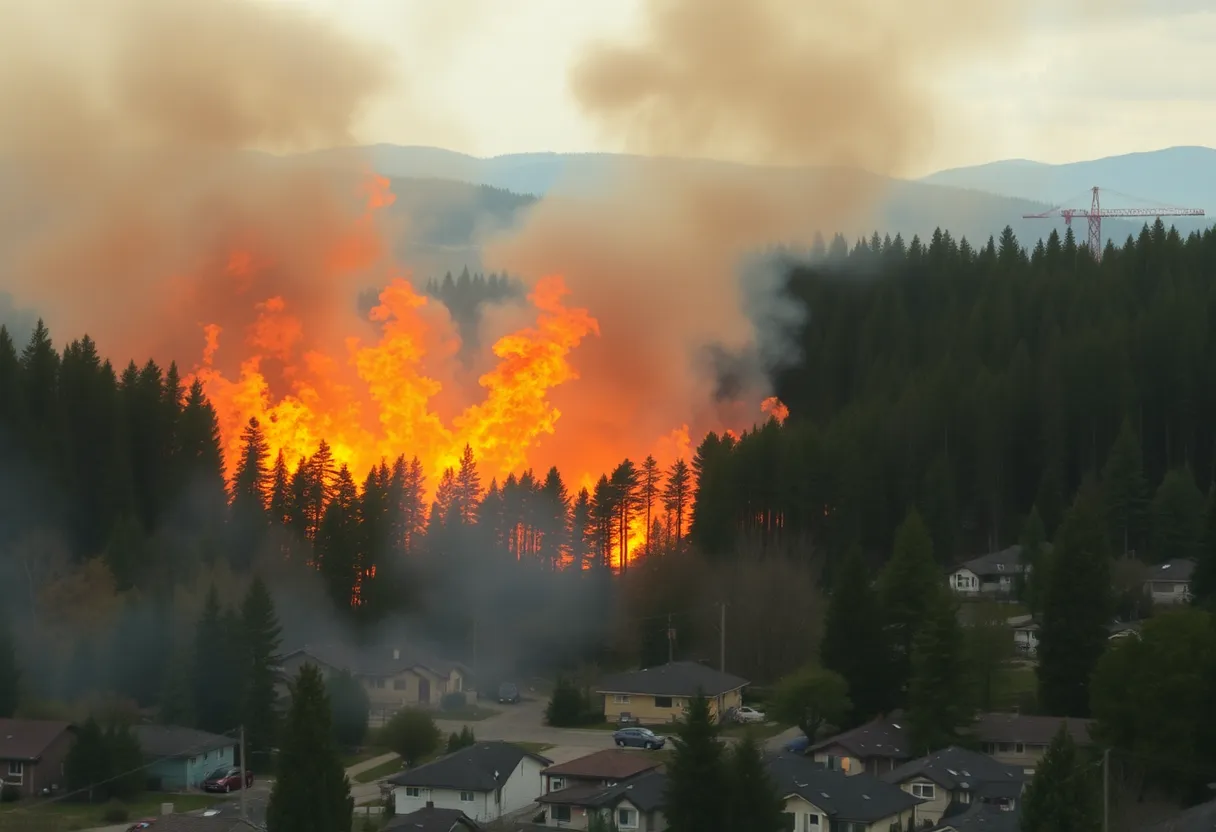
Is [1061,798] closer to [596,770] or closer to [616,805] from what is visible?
[616,805]

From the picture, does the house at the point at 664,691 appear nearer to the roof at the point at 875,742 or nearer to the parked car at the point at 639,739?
the parked car at the point at 639,739

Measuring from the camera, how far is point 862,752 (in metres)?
52.4

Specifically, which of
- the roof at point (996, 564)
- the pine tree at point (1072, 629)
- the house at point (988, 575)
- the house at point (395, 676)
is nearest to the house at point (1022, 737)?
the pine tree at point (1072, 629)

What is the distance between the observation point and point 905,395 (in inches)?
3529

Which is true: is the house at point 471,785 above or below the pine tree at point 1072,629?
below

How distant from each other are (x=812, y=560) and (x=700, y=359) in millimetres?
17563

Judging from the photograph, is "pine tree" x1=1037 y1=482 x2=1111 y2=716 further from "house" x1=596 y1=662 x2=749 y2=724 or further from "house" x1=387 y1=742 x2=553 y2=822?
"house" x1=387 y1=742 x2=553 y2=822

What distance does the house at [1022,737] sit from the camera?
51.7 meters

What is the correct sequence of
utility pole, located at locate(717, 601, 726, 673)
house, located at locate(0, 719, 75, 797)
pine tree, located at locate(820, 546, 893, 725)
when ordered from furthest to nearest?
utility pole, located at locate(717, 601, 726, 673) → pine tree, located at locate(820, 546, 893, 725) → house, located at locate(0, 719, 75, 797)

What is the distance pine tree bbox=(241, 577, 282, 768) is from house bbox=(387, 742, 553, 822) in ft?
28.3

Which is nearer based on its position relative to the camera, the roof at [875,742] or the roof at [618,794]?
the roof at [618,794]

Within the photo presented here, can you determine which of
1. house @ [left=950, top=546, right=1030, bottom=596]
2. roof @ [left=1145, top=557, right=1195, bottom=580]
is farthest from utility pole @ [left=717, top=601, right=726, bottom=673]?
roof @ [left=1145, top=557, right=1195, bottom=580]

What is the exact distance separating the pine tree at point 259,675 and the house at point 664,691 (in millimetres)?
11381

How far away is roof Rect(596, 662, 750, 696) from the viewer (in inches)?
2435
